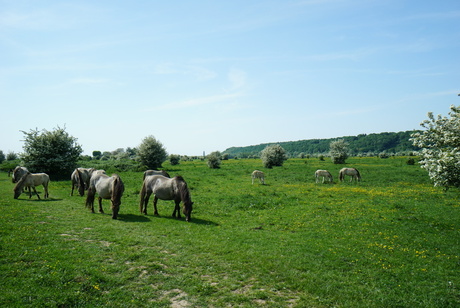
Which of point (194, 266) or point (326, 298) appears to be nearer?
point (326, 298)

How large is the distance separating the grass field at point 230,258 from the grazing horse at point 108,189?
86 centimetres

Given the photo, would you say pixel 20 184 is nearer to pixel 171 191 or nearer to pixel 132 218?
pixel 132 218

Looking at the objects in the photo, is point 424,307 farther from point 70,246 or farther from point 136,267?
point 70,246

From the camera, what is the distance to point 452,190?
1034 inches

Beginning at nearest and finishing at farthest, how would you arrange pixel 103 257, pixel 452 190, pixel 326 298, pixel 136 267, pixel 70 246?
1. pixel 326 298
2. pixel 136 267
3. pixel 103 257
4. pixel 70 246
5. pixel 452 190

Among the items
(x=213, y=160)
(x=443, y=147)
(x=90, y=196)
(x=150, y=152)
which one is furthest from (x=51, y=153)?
(x=443, y=147)

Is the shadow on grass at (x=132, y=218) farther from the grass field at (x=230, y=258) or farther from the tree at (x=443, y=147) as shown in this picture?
the tree at (x=443, y=147)

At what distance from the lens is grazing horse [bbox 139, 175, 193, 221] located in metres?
15.6

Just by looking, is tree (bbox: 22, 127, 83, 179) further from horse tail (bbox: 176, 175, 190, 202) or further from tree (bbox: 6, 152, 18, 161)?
tree (bbox: 6, 152, 18, 161)

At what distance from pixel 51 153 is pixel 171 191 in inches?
1173

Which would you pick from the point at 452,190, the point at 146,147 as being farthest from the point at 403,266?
the point at 146,147

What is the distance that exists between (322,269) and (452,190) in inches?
1028

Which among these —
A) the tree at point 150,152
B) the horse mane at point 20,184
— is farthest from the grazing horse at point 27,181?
the tree at point 150,152

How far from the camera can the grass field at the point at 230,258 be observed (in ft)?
23.6
